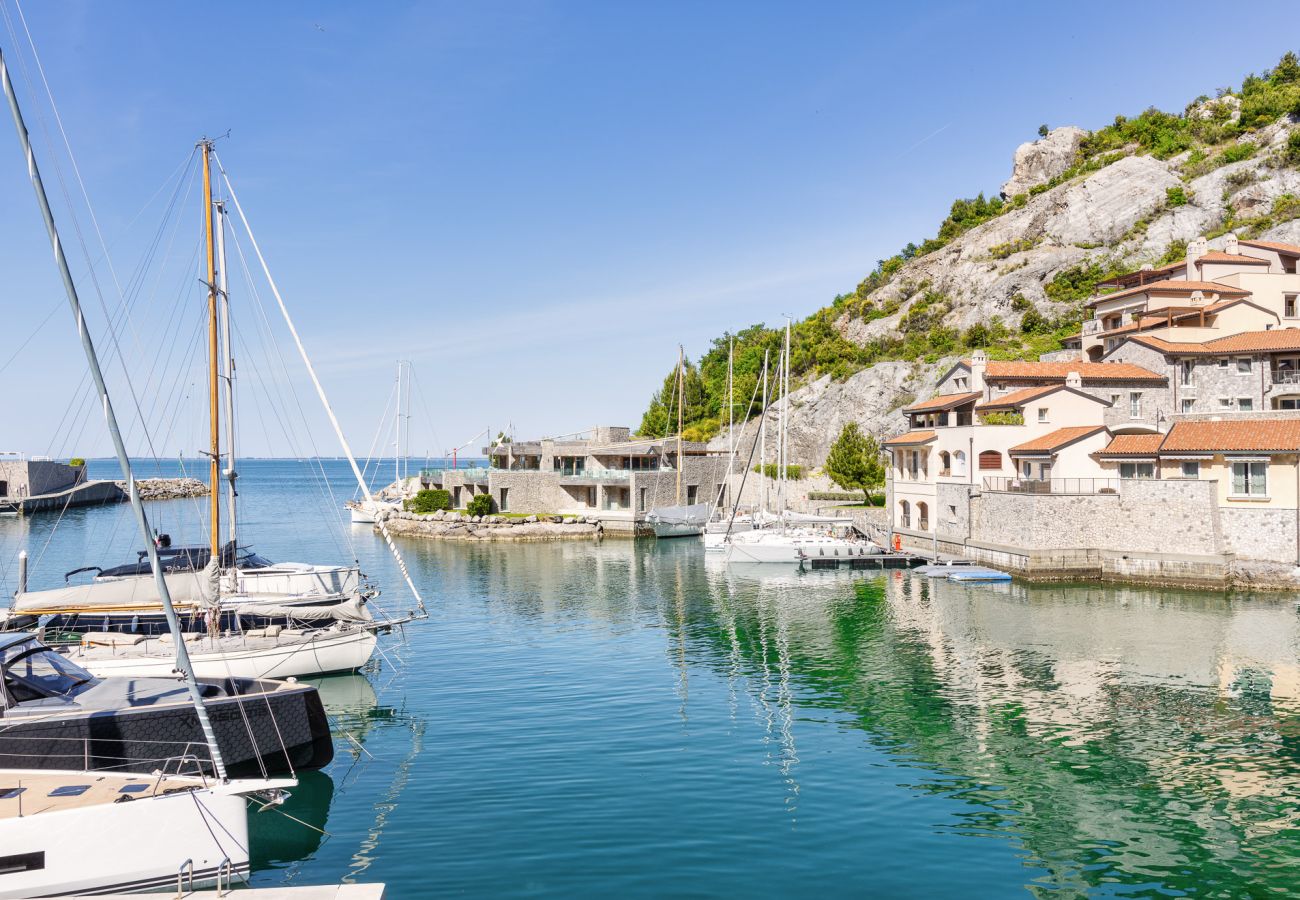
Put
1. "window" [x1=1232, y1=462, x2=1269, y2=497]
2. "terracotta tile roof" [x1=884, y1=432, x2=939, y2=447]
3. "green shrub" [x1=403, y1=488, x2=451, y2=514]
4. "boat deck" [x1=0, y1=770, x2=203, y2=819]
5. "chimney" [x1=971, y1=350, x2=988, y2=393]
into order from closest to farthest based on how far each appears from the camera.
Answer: "boat deck" [x1=0, y1=770, x2=203, y2=819] → "window" [x1=1232, y1=462, x2=1269, y2=497] → "chimney" [x1=971, y1=350, x2=988, y2=393] → "terracotta tile roof" [x1=884, y1=432, x2=939, y2=447] → "green shrub" [x1=403, y1=488, x2=451, y2=514]

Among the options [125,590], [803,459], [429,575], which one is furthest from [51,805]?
[803,459]

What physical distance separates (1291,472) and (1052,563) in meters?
12.7

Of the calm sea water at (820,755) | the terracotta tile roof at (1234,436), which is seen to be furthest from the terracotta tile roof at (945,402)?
the calm sea water at (820,755)

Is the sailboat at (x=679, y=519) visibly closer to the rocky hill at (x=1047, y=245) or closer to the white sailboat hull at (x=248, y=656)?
the rocky hill at (x=1047, y=245)

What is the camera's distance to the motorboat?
53.7ft

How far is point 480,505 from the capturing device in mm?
83625

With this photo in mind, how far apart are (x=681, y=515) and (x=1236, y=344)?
44371 mm

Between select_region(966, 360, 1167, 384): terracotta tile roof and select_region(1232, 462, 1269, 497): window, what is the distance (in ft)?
47.4

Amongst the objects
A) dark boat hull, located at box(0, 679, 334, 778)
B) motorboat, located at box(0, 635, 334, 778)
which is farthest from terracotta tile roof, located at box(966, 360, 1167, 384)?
motorboat, located at box(0, 635, 334, 778)

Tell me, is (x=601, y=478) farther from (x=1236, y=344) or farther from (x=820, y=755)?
(x=820, y=755)

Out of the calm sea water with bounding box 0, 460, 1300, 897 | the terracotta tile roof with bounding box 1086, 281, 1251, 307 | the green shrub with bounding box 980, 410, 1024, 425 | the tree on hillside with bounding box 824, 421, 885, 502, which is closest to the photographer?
the calm sea water with bounding box 0, 460, 1300, 897

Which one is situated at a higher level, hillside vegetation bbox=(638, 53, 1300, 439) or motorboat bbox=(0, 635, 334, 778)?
hillside vegetation bbox=(638, 53, 1300, 439)

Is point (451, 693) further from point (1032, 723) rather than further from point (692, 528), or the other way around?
point (692, 528)

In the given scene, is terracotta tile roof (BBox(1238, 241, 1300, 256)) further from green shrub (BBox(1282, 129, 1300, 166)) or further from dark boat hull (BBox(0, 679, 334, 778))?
dark boat hull (BBox(0, 679, 334, 778))
